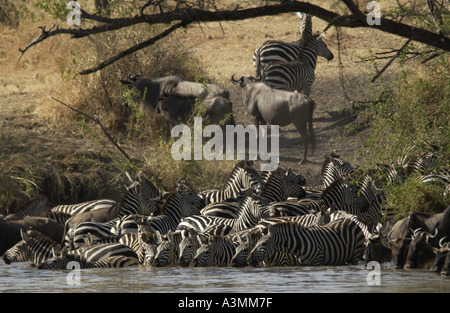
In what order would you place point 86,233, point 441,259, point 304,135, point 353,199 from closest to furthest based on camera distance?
point 441,259 < point 86,233 < point 353,199 < point 304,135

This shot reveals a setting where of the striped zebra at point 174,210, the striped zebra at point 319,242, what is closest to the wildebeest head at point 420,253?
the striped zebra at point 319,242

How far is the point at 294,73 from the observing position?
19.4m

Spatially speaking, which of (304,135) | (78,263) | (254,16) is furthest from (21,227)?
(304,135)

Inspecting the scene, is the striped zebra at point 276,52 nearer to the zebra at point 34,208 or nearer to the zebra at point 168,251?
the zebra at point 34,208

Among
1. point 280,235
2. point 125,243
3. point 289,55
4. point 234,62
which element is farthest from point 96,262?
point 234,62

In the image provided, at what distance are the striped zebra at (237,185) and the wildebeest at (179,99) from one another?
2.93m

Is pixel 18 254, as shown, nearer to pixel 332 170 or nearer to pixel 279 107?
pixel 332 170

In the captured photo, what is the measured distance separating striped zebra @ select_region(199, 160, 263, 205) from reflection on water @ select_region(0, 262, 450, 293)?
12.0 ft

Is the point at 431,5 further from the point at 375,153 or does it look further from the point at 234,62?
the point at 234,62

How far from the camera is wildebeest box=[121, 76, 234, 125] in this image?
1773 centimetres

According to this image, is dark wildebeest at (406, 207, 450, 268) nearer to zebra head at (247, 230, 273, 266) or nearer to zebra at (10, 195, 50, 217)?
zebra head at (247, 230, 273, 266)

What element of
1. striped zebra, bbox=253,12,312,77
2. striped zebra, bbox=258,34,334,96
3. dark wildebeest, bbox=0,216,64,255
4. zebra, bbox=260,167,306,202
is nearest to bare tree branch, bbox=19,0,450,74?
dark wildebeest, bbox=0,216,64,255

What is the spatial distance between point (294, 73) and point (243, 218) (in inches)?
291

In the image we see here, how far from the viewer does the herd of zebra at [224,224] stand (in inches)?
442
